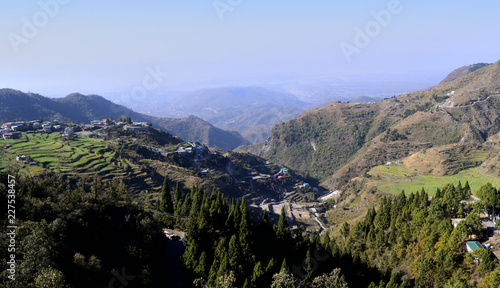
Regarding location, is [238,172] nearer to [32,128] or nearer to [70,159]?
[70,159]

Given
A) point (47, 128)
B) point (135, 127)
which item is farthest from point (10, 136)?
point (135, 127)

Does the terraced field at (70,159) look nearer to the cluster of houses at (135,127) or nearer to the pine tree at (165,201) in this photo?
the cluster of houses at (135,127)

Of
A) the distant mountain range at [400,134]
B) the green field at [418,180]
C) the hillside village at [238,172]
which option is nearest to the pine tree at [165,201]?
the hillside village at [238,172]

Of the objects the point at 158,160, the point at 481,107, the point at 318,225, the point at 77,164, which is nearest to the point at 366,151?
the point at 481,107

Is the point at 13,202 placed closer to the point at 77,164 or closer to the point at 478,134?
the point at 77,164

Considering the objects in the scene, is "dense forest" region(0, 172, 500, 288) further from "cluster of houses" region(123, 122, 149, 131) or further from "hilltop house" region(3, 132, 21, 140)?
"cluster of houses" region(123, 122, 149, 131)

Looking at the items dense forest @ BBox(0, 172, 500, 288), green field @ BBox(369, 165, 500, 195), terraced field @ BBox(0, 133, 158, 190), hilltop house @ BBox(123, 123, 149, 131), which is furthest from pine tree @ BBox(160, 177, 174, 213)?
hilltop house @ BBox(123, 123, 149, 131)
